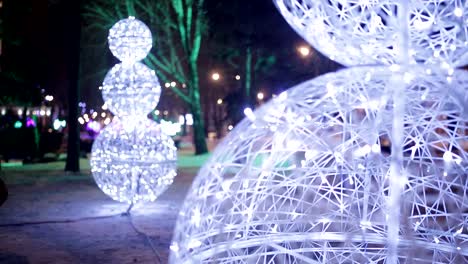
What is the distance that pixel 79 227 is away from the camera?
8.54 metres

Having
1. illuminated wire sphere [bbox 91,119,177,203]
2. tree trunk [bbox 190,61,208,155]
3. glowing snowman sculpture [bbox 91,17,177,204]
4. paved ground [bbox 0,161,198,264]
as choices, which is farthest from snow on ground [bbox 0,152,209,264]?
tree trunk [bbox 190,61,208,155]

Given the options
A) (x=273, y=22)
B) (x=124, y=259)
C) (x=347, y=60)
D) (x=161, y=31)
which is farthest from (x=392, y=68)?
(x=161, y=31)

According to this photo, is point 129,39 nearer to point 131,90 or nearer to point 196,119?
point 131,90

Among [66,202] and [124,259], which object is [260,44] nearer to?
[66,202]

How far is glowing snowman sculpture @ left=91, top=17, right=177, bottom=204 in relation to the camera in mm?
9523

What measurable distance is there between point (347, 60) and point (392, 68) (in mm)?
469

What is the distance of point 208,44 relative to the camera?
2469 centimetres

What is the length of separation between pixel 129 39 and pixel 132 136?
1487mm

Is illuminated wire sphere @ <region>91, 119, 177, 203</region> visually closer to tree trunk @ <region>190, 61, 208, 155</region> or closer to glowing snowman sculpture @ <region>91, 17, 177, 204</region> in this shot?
glowing snowman sculpture @ <region>91, 17, 177, 204</region>

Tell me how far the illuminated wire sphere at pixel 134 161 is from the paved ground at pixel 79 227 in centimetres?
37

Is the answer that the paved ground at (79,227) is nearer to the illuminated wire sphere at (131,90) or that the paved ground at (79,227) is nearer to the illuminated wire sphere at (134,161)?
the illuminated wire sphere at (134,161)

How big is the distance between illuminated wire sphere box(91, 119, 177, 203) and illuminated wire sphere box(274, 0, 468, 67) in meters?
5.85

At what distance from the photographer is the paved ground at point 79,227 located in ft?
22.7

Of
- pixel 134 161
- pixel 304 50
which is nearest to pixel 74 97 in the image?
pixel 304 50
